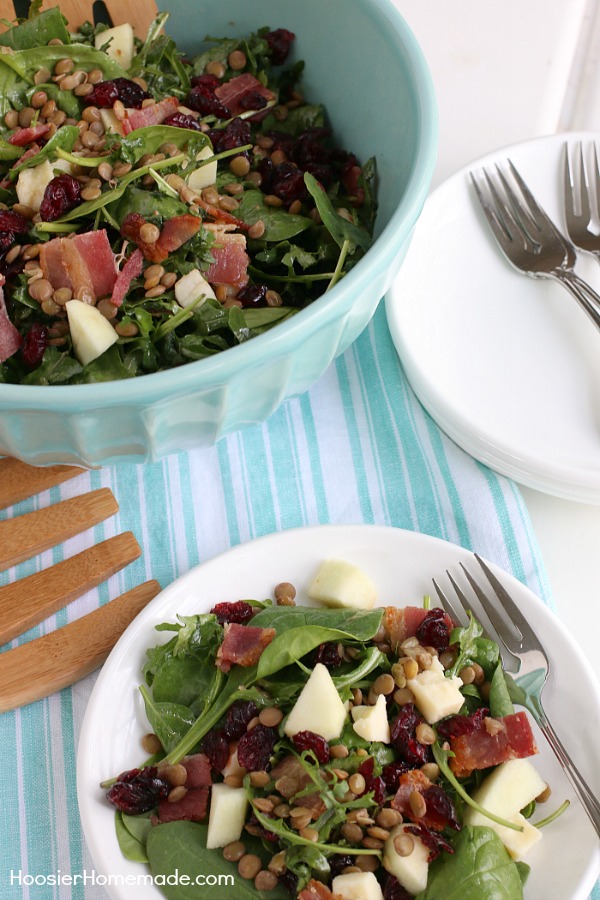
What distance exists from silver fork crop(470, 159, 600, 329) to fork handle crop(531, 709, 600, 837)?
39.5 inches

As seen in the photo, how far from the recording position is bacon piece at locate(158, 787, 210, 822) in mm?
1461

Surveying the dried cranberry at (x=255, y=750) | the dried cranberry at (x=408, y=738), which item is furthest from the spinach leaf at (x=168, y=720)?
the dried cranberry at (x=408, y=738)

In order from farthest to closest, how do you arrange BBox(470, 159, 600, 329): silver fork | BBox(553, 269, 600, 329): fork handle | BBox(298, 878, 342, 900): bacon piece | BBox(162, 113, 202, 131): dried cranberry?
BBox(470, 159, 600, 329): silver fork
BBox(553, 269, 600, 329): fork handle
BBox(162, 113, 202, 131): dried cranberry
BBox(298, 878, 342, 900): bacon piece

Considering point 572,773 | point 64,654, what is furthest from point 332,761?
point 64,654

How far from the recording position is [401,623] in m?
1.65

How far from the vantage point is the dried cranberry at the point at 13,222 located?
1591 millimetres

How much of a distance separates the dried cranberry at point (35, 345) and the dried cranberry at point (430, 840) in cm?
97

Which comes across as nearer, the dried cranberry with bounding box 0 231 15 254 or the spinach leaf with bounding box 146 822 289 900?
the spinach leaf with bounding box 146 822 289 900

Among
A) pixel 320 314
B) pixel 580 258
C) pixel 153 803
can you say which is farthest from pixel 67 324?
pixel 580 258

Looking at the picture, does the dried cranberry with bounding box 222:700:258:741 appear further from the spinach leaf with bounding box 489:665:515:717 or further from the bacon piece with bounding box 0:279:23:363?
the bacon piece with bounding box 0:279:23:363

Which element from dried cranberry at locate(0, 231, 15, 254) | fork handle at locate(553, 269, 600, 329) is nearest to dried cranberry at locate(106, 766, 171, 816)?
dried cranberry at locate(0, 231, 15, 254)

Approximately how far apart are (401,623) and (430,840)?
373mm

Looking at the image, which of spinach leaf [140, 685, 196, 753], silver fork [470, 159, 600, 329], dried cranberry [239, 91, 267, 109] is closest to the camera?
spinach leaf [140, 685, 196, 753]

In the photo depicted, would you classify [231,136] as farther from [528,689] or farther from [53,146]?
[528,689]
